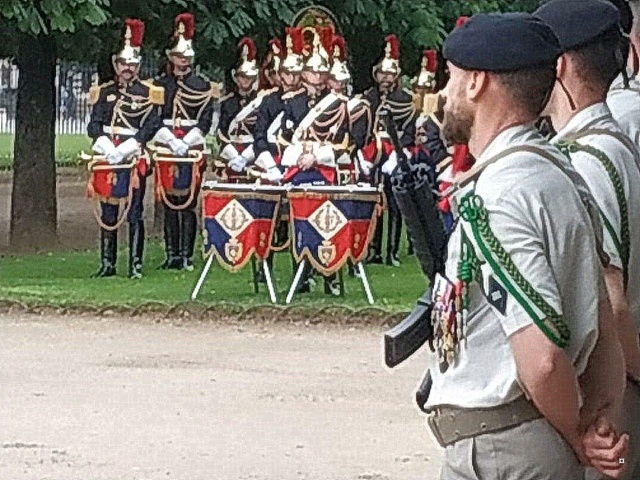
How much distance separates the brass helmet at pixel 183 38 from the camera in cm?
1689

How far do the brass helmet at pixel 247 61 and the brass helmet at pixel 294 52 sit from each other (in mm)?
2290

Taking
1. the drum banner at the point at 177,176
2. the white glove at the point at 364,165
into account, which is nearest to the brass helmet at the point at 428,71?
the white glove at the point at 364,165

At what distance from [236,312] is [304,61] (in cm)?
238

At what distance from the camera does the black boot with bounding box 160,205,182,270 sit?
695 inches

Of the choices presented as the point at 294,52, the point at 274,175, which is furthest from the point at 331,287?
the point at 294,52

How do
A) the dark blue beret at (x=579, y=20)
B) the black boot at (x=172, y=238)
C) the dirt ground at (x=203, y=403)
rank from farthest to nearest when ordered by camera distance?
the black boot at (x=172, y=238)
the dirt ground at (x=203, y=403)
the dark blue beret at (x=579, y=20)

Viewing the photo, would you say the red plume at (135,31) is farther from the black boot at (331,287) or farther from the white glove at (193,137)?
the black boot at (331,287)

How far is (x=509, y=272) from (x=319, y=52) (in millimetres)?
11567

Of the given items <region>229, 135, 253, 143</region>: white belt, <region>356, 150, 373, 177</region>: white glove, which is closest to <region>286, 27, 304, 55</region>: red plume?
<region>356, 150, 373, 177</region>: white glove

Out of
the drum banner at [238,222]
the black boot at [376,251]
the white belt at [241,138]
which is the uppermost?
the white belt at [241,138]

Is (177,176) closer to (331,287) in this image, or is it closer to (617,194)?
(331,287)

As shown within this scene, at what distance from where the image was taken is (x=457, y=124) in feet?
12.1

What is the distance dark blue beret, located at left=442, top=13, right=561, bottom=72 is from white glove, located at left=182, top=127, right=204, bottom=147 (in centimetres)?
1345

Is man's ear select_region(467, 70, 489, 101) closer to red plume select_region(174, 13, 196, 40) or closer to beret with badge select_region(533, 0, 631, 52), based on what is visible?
beret with badge select_region(533, 0, 631, 52)
